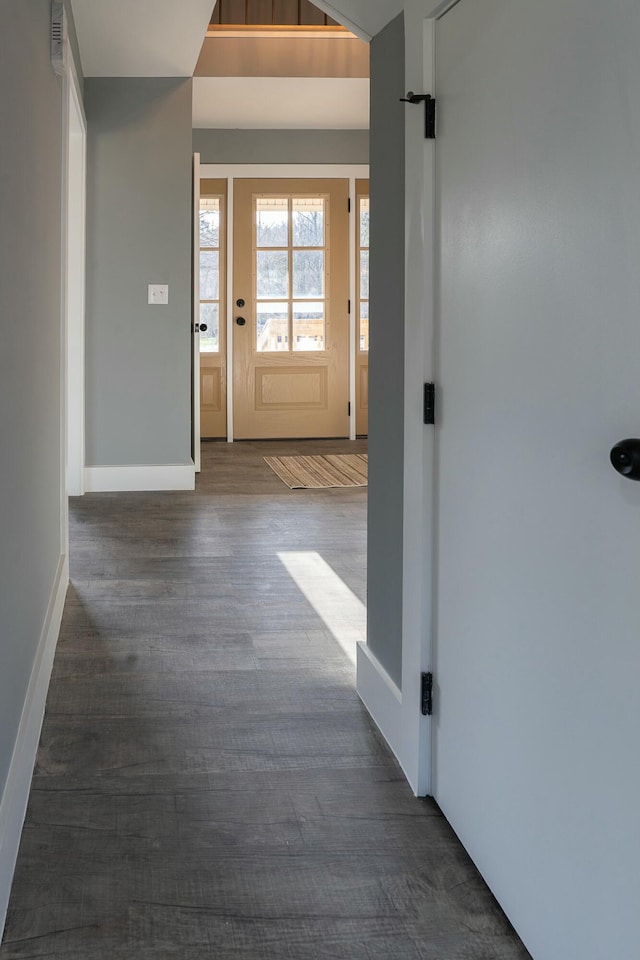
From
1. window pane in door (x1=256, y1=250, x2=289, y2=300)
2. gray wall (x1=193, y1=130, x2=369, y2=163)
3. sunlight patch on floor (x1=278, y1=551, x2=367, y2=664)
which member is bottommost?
sunlight patch on floor (x1=278, y1=551, x2=367, y2=664)

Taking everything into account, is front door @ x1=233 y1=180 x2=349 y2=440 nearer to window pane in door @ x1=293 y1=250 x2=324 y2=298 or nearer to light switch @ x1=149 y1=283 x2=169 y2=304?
window pane in door @ x1=293 y1=250 x2=324 y2=298

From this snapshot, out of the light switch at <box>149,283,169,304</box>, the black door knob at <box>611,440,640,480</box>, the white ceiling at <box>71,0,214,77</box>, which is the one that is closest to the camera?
the black door knob at <box>611,440,640,480</box>

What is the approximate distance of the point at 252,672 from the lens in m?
2.85

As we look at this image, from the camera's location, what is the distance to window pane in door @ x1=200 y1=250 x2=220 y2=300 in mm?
8758

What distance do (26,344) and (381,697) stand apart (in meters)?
1.23

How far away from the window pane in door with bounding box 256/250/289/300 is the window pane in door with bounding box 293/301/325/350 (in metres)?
0.21

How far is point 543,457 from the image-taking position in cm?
146

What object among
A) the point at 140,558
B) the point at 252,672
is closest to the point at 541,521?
the point at 252,672

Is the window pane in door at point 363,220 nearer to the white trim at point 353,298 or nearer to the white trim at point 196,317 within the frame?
the white trim at point 353,298

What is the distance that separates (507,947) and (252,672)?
4.61 ft

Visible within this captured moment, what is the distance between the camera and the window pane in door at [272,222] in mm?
8695

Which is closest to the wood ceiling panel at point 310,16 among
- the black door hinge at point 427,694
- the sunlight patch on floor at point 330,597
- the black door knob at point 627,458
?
the sunlight patch on floor at point 330,597

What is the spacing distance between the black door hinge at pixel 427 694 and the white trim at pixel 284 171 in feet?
23.7

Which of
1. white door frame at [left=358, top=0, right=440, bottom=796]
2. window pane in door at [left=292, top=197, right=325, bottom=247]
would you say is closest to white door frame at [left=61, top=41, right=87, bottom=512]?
window pane in door at [left=292, top=197, right=325, bottom=247]
